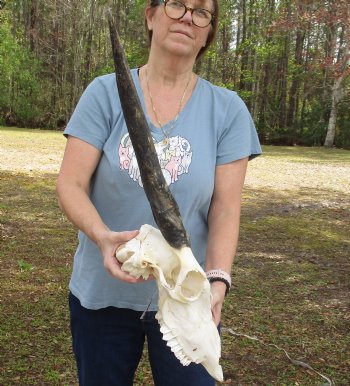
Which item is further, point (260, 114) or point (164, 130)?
point (260, 114)

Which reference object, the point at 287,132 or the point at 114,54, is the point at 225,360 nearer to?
the point at 114,54

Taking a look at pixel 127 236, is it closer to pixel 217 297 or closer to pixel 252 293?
pixel 217 297

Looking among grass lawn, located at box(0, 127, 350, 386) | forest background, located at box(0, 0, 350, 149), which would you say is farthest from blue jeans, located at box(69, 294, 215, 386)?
forest background, located at box(0, 0, 350, 149)

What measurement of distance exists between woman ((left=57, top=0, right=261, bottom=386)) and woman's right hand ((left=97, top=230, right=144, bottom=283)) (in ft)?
0.57

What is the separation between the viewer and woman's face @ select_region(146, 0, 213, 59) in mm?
1808

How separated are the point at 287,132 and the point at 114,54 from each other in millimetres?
30303

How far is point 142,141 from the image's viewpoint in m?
1.40

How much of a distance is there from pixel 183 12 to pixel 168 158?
0.48 metres

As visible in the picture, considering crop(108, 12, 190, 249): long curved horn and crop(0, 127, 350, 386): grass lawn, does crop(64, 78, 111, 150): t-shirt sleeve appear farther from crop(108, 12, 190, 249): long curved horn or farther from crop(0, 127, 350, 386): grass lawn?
crop(0, 127, 350, 386): grass lawn

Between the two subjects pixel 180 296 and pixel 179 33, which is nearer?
pixel 180 296

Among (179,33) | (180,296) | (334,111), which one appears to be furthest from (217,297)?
(334,111)

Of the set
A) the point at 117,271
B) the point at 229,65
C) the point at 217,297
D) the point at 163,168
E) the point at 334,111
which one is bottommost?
the point at 217,297

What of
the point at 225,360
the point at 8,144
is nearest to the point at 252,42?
the point at 8,144

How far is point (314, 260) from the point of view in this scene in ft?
21.3
